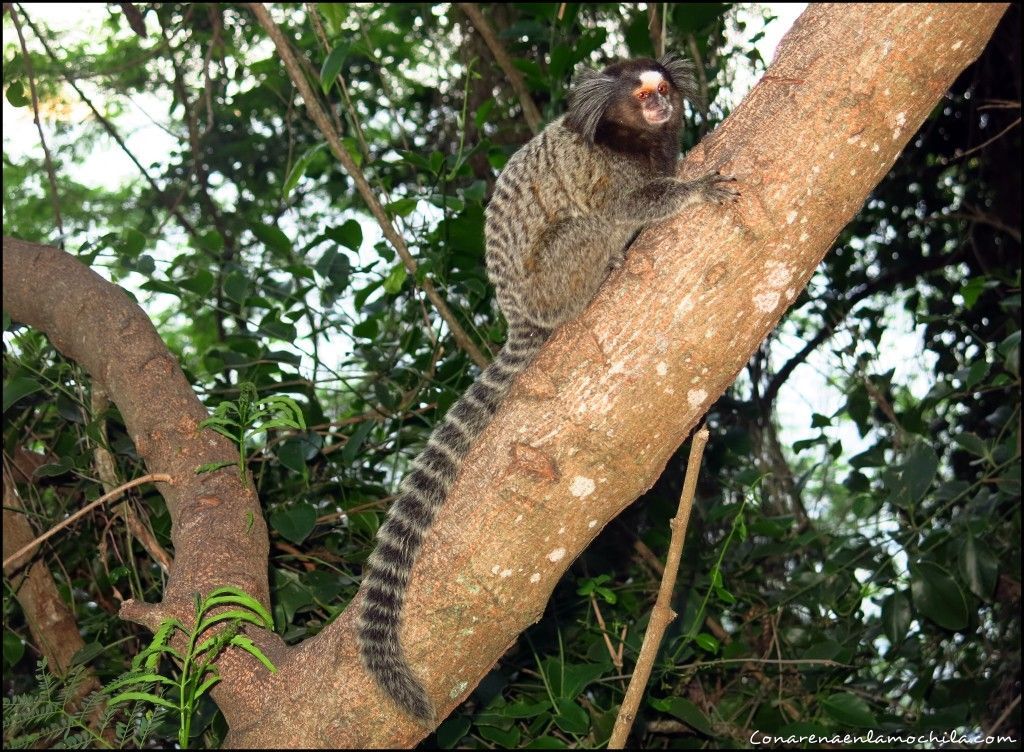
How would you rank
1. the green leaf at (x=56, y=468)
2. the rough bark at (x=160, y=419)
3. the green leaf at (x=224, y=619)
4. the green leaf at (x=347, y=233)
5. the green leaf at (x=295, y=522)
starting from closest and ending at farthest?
the green leaf at (x=224, y=619), the rough bark at (x=160, y=419), the green leaf at (x=295, y=522), the green leaf at (x=56, y=468), the green leaf at (x=347, y=233)

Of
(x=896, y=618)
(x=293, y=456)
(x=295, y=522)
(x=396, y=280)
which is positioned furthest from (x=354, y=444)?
(x=896, y=618)

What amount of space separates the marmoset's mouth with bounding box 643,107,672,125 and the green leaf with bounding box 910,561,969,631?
1.59m

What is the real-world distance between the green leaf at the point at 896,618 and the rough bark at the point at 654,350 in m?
1.69

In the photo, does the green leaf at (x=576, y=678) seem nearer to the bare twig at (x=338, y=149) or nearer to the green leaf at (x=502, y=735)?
the green leaf at (x=502, y=735)

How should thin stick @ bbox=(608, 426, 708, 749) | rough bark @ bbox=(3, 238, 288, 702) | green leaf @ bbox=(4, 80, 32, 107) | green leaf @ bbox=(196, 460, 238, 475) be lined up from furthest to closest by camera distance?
green leaf @ bbox=(4, 80, 32, 107)
green leaf @ bbox=(196, 460, 238, 475)
rough bark @ bbox=(3, 238, 288, 702)
thin stick @ bbox=(608, 426, 708, 749)

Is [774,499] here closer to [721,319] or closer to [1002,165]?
[1002,165]

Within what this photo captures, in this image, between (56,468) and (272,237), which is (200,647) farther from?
(272,237)

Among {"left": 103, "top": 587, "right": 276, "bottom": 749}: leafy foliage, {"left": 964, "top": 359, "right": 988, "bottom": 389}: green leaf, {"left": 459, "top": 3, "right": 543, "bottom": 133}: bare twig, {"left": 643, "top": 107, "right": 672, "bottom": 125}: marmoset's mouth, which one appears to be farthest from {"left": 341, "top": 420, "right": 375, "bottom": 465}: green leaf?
{"left": 964, "top": 359, "right": 988, "bottom": 389}: green leaf

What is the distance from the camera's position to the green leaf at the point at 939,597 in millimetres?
2971

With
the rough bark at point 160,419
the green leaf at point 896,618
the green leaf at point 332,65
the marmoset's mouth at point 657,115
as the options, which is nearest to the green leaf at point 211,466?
the rough bark at point 160,419

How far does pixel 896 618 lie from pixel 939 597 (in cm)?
19

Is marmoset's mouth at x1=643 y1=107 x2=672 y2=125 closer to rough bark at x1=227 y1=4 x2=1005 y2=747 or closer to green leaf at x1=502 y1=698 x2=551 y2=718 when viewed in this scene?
rough bark at x1=227 y1=4 x2=1005 y2=747

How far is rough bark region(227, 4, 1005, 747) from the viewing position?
176 cm

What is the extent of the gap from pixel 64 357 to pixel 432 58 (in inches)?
101
